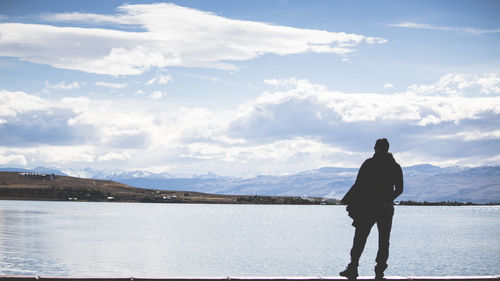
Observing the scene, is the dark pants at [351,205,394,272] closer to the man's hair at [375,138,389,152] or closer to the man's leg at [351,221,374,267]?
the man's leg at [351,221,374,267]

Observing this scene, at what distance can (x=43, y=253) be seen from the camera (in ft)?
238

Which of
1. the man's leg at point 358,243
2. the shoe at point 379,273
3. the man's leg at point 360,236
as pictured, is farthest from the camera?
the man's leg at point 360,236

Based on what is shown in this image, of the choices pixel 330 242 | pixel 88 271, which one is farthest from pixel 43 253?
pixel 330 242

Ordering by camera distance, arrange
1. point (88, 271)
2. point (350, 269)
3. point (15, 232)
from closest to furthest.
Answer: point (350, 269), point (88, 271), point (15, 232)

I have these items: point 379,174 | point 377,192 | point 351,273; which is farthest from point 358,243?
point 379,174

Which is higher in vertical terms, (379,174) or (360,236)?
(379,174)

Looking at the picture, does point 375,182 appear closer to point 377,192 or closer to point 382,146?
point 377,192

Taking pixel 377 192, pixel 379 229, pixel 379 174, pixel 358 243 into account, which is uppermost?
pixel 379 174

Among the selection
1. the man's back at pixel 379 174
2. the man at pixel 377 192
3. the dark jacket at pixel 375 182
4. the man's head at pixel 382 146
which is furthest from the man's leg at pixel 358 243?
the man's head at pixel 382 146

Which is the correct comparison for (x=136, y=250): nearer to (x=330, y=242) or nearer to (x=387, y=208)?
(x=330, y=242)

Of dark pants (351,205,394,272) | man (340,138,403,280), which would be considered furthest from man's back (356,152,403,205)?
dark pants (351,205,394,272)

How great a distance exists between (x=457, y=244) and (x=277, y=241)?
30.5 metres

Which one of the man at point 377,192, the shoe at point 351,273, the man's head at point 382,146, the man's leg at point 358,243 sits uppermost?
the man's head at point 382,146

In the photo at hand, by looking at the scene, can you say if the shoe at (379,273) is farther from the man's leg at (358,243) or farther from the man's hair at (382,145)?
the man's hair at (382,145)
